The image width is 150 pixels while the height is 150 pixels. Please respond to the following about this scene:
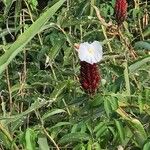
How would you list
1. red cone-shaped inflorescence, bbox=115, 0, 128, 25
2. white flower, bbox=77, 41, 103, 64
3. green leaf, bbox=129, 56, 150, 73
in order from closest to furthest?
white flower, bbox=77, 41, 103, 64 < green leaf, bbox=129, 56, 150, 73 < red cone-shaped inflorescence, bbox=115, 0, 128, 25

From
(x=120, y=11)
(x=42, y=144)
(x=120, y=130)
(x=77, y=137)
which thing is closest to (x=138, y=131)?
(x=120, y=130)

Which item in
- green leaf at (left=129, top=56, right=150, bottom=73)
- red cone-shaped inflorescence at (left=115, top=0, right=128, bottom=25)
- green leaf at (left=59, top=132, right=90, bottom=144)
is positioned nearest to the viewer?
green leaf at (left=59, top=132, right=90, bottom=144)

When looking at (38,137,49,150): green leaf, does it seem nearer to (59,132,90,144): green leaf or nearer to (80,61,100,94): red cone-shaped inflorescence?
(59,132,90,144): green leaf

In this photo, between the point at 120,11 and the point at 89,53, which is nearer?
the point at 89,53

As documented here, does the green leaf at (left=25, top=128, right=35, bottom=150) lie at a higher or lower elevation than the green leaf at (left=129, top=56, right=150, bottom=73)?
lower

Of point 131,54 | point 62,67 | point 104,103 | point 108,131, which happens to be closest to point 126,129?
point 108,131

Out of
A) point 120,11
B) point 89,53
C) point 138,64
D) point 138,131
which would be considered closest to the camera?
point 89,53

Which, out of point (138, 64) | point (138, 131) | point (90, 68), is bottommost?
point (138, 131)

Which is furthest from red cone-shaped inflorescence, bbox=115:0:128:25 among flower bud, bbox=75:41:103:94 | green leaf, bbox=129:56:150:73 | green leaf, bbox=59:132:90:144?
green leaf, bbox=59:132:90:144

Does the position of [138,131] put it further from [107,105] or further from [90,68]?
[90,68]
